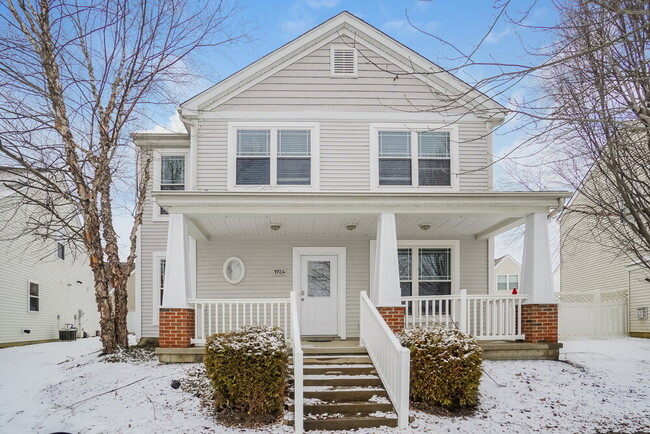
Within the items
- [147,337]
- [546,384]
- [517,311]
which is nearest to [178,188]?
[147,337]

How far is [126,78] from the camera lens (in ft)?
39.1

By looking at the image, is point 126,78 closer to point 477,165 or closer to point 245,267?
point 245,267

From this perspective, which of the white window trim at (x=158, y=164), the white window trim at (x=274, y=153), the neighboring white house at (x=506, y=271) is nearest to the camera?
the white window trim at (x=274, y=153)

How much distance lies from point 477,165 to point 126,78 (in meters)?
8.32

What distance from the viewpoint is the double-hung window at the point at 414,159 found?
12086 mm

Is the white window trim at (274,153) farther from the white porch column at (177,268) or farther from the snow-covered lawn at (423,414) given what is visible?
the snow-covered lawn at (423,414)

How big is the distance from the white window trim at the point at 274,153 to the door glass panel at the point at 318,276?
5.94ft

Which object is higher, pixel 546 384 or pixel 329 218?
pixel 329 218

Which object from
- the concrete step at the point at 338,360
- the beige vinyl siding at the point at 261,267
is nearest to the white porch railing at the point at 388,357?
the concrete step at the point at 338,360

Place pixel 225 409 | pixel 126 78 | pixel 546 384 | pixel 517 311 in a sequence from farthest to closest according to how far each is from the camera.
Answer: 1. pixel 126 78
2. pixel 517 311
3. pixel 546 384
4. pixel 225 409

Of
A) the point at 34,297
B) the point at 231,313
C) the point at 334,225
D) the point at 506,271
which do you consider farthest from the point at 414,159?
the point at 506,271

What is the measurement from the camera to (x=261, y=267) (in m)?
12.3

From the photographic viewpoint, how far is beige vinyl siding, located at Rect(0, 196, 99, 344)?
16.9m

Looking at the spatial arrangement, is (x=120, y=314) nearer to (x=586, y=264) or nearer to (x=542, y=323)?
(x=542, y=323)
